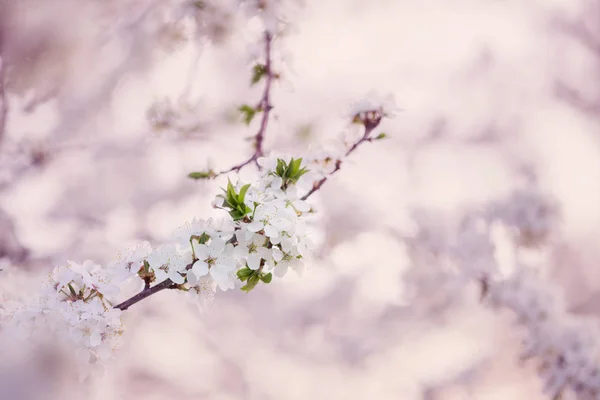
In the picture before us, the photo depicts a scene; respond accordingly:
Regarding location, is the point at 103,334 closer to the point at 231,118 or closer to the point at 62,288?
the point at 62,288

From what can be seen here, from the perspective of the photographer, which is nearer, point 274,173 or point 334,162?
point 274,173

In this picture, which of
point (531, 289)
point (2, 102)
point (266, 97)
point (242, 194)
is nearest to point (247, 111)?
point (266, 97)

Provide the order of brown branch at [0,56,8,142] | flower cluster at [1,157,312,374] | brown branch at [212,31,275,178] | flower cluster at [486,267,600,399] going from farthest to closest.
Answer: flower cluster at [486,267,600,399] → brown branch at [0,56,8,142] → brown branch at [212,31,275,178] → flower cluster at [1,157,312,374]

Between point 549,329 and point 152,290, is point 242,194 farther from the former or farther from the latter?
point 549,329

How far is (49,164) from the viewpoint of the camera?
205 cm

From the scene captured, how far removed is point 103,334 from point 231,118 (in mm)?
1277

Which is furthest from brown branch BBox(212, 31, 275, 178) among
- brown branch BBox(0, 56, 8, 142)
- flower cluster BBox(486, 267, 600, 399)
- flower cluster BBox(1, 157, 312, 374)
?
flower cluster BBox(486, 267, 600, 399)

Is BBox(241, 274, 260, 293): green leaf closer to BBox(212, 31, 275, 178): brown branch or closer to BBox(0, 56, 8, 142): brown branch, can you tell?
BBox(212, 31, 275, 178): brown branch

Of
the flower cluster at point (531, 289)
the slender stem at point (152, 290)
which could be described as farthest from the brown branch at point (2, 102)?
the flower cluster at point (531, 289)

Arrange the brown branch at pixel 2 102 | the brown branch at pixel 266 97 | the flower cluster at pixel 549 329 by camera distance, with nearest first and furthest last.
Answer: the brown branch at pixel 266 97 → the brown branch at pixel 2 102 → the flower cluster at pixel 549 329

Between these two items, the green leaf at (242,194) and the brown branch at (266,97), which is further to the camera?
the brown branch at (266,97)

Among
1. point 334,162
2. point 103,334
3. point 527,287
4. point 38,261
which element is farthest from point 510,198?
point 38,261

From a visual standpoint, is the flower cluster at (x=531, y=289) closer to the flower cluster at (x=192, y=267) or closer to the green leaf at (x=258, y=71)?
the green leaf at (x=258, y=71)

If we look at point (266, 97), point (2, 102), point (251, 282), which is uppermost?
point (2, 102)
